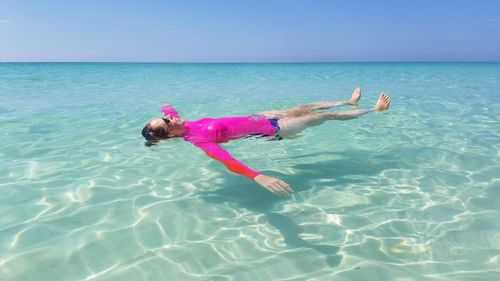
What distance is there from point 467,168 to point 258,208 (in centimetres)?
307

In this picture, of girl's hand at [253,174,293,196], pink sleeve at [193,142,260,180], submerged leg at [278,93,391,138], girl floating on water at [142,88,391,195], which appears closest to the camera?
girl's hand at [253,174,293,196]

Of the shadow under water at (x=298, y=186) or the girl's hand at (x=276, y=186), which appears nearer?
the girl's hand at (x=276, y=186)

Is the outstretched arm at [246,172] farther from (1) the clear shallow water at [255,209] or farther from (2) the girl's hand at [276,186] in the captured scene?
(1) the clear shallow water at [255,209]

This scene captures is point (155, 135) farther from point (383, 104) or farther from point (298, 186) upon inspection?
point (383, 104)

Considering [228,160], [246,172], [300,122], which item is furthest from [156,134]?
[300,122]

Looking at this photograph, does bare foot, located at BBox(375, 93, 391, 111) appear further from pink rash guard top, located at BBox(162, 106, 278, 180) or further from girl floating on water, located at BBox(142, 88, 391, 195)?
pink rash guard top, located at BBox(162, 106, 278, 180)

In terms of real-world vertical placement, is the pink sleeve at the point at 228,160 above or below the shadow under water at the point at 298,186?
above

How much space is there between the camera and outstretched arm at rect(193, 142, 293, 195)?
9.41ft

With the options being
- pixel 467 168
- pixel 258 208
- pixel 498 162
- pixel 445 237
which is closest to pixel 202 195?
pixel 258 208

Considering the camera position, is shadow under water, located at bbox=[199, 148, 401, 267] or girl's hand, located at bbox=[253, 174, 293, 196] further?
shadow under water, located at bbox=[199, 148, 401, 267]

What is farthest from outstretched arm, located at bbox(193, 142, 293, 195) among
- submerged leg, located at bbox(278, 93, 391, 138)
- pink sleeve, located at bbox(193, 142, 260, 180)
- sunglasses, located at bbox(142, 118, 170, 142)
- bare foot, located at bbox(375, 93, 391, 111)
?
bare foot, located at bbox(375, 93, 391, 111)

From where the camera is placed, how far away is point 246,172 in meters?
3.25

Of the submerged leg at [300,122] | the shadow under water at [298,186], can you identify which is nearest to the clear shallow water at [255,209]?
the shadow under water at [298,186]

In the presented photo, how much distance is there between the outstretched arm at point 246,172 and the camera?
2.87 m
